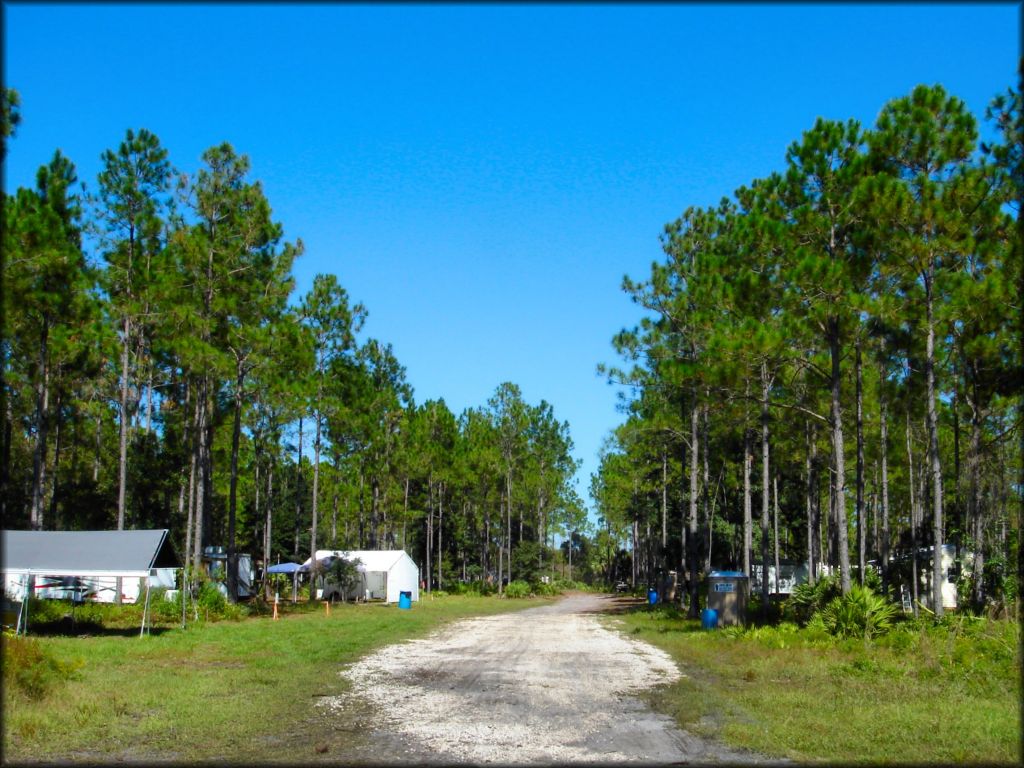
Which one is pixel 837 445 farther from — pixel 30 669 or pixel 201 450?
pixel 201 450

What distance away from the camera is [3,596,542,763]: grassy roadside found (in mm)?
8938

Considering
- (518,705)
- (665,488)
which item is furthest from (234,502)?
(665,488)

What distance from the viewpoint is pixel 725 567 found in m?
49.9

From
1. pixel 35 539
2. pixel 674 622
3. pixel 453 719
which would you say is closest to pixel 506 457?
pixel 674 622

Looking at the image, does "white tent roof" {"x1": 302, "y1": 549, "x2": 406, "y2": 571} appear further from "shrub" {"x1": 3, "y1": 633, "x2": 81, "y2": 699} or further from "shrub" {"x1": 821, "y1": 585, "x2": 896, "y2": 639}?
"shrub" {"x1": 3, "y1": 633, "x2": 81, "y2": 699}

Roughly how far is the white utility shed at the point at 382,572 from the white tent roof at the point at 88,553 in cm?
2080

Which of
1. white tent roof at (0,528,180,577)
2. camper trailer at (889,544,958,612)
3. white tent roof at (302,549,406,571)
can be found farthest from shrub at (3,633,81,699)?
white tent roof at (302,549,406,571)

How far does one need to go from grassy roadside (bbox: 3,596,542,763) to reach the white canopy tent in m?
1.54

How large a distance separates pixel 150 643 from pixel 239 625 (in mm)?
6785

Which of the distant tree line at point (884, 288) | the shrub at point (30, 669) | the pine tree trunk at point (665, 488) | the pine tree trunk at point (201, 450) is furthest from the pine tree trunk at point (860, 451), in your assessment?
the pine tree trunk at point (201, 450)

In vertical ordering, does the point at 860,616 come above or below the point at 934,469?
below

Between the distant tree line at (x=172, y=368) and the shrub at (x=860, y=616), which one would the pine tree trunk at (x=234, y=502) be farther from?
the shrub at (x=860, y=616)

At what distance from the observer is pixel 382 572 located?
43969 millimetres

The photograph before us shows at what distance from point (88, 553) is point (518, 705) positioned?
46.9 feet
